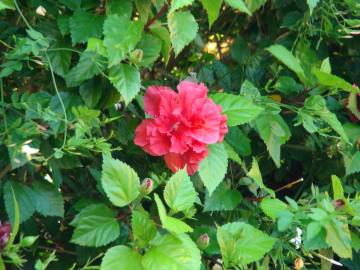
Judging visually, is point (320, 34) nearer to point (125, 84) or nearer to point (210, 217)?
point (210, 217)

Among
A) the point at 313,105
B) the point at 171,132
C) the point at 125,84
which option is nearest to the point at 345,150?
the point at 313,105

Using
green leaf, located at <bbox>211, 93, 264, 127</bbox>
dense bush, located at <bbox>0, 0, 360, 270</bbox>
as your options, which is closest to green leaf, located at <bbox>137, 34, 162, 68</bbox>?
dense bush, located at <bbox>0, 0, 360, 270</bbox>

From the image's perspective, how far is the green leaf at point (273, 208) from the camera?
3.87 ft

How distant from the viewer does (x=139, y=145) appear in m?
1.14

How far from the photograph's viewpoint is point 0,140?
1.10 m

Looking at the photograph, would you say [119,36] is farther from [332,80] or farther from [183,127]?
[332,80]

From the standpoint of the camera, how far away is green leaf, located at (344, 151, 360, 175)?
4.88 feet

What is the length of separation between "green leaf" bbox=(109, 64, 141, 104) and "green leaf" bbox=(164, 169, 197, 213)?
163mm

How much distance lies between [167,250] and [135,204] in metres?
0.14

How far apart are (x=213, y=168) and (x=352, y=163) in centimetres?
52

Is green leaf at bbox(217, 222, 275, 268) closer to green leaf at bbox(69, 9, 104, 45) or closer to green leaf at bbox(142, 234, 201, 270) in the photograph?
green leaf at bbox(142, 234, 201, 270)

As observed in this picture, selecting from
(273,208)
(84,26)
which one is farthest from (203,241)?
(84,26)

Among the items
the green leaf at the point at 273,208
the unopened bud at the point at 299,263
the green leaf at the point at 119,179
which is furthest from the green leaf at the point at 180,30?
the unopened bud at the point at 299,263

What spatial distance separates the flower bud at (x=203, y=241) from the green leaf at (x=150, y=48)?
0.33m
